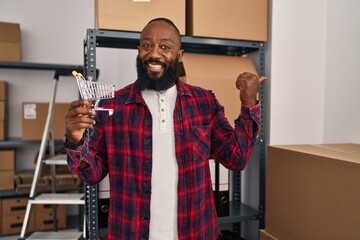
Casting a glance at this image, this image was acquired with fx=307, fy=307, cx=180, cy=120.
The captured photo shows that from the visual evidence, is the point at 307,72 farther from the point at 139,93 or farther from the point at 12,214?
the point at 12,214

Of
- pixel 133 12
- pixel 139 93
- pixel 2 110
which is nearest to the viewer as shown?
pixel 139 93

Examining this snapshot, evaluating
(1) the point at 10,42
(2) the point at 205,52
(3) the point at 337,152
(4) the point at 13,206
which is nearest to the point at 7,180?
(4) the point at 13,206

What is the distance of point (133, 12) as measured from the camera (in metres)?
1.46

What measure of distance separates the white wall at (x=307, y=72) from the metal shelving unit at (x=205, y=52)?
95mm

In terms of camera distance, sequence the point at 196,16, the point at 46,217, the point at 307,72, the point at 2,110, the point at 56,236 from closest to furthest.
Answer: the point at 196,16, the point at 307,72, the point at 56,236, the point at 2,110, the point at 46,217

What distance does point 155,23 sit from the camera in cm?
112

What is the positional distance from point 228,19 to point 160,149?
875 mm

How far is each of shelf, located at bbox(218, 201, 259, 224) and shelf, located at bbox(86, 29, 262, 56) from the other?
94 cm

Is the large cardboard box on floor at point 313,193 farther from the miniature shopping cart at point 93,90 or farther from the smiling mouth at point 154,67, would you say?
the miniature shopping cart at point 93,90

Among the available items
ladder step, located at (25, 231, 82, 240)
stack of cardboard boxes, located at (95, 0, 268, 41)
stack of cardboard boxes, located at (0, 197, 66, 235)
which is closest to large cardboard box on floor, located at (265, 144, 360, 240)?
stack of cardboard boxes, located at (95, 0, 268, 41)

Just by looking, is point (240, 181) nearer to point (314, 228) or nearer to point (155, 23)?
point (314, 228)

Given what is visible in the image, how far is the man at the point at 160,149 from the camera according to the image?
1074 millimetres

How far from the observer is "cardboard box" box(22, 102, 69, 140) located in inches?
109

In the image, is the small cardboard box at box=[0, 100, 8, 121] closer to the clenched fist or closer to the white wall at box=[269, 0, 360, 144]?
the white wall at box=[269, 0, 360, 144]
